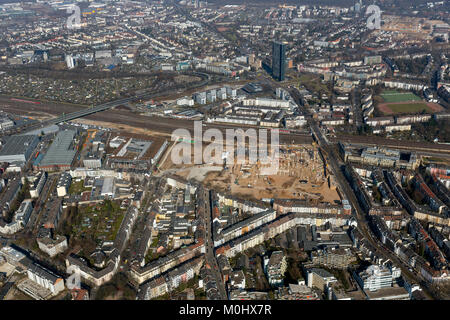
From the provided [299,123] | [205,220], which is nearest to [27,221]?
[205,220]

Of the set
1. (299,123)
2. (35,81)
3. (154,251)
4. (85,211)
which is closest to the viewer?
(154,251)

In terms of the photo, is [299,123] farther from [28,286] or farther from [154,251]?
[28,286]

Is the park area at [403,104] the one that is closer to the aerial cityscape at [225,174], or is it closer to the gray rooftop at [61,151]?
the aerial cityscape at [225,174]

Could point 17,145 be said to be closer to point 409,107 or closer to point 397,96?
point 409,107

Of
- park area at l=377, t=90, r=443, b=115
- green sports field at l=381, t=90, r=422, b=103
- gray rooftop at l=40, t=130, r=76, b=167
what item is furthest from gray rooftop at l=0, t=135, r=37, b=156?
green sports field at l=381, t=90, r=422, b=103

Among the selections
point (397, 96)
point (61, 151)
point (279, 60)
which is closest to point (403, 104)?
point (397, 96)

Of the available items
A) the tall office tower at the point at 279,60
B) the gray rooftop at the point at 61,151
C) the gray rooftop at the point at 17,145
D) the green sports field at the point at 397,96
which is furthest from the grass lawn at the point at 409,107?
the gray rooftop at the point at 17,145
